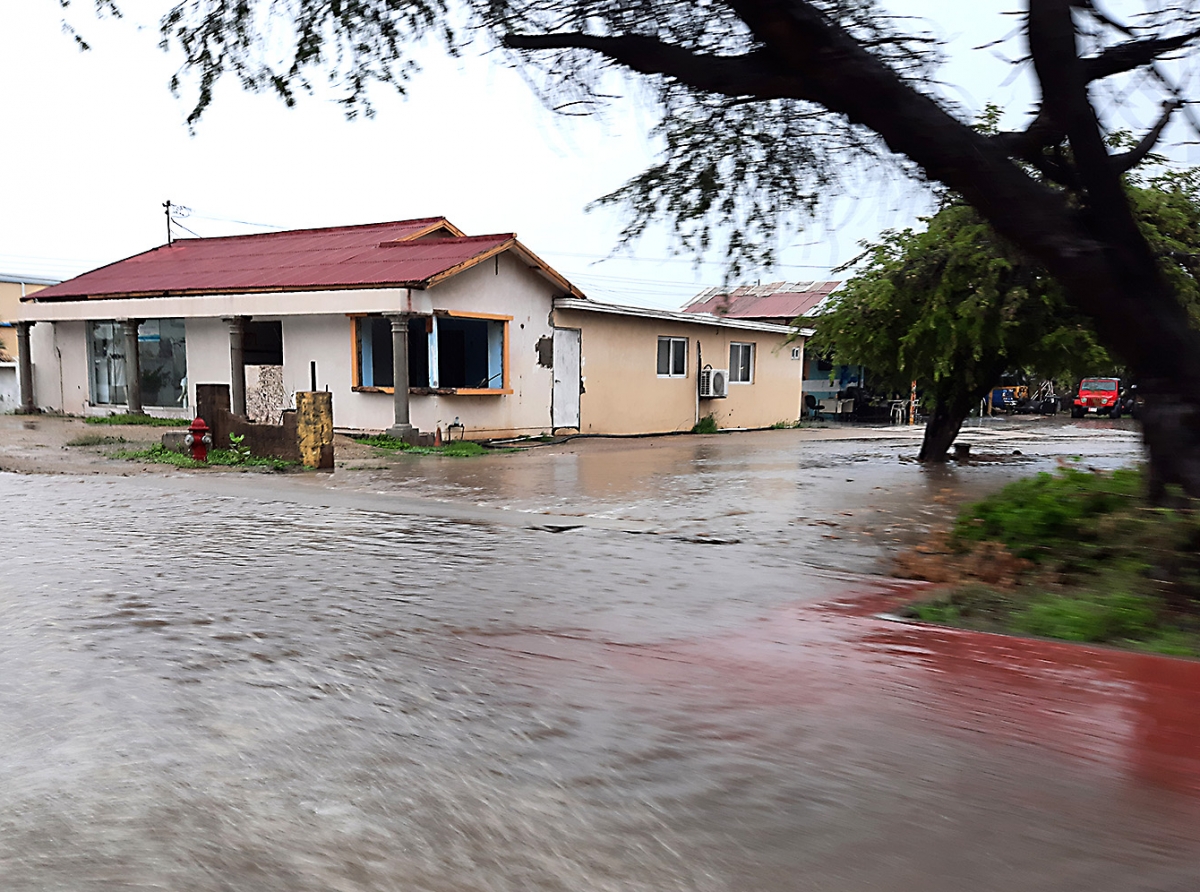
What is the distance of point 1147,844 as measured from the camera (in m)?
2.99

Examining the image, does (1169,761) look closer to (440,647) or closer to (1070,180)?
(440,647)

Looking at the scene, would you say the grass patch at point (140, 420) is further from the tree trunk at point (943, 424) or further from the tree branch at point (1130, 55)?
the tree branch at point (1130, 55)

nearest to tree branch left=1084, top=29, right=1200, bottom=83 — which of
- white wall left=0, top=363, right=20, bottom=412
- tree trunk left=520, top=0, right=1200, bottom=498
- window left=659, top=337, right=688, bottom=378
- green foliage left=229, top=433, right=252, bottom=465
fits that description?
tree trunk left=520, top=0, right=1200, bottom=498

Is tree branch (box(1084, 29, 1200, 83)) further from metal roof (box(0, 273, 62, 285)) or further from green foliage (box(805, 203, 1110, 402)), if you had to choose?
metal roof (box(0, 273, 62, 285))

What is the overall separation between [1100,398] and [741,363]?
22512 mm

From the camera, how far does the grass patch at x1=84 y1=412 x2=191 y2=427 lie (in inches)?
877

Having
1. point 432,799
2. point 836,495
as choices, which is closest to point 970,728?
point 432,799

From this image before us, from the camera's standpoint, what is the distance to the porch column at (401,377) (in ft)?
62.6

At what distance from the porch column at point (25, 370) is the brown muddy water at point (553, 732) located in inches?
825

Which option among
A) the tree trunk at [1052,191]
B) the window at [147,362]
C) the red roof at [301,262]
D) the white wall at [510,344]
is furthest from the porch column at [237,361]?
the tree trunk at [1052,191]

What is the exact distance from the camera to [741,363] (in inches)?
1203

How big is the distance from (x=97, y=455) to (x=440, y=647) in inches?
532

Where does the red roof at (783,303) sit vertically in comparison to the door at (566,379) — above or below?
above

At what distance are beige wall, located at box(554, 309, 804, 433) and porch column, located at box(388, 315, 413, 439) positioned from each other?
4798 mm
